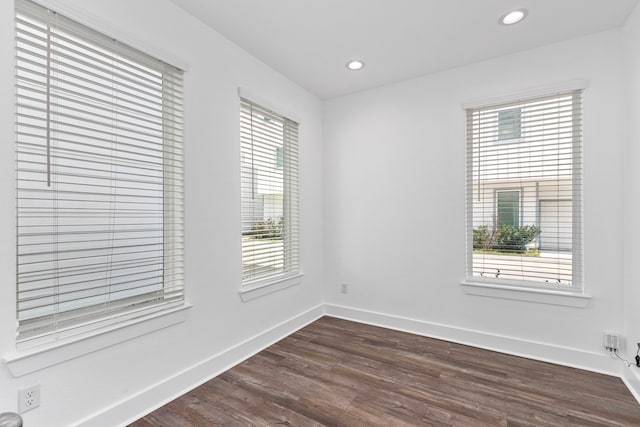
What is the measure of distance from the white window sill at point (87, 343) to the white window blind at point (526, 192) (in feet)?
8.62

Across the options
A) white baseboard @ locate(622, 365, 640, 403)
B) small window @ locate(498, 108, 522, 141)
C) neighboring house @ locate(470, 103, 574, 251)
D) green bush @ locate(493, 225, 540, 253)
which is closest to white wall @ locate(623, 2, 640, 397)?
white baseboard @ locate(622, 365, 640, 403)

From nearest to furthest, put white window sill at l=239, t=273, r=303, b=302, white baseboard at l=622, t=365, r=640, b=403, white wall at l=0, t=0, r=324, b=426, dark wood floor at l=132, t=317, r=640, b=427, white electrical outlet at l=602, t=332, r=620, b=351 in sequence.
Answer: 1. white wall at l=0, t=0, r=324, b=426
2. dark wood floor at l=132, t=317, r=640, b=427
3. white baseboard at l=622, t=365, r=640, b=403
4. white electrical outlet at l=602, t=332, r=620, b=351
5. white window sill at l=239, t=273, r=303, b=302

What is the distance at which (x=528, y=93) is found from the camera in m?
2.67

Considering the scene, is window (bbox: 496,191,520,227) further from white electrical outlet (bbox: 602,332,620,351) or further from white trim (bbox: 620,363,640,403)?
white trim (bbox: 620,363,640,403)

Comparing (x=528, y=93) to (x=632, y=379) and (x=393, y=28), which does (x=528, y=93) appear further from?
(x=632, y=379)

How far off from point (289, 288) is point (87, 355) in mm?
1863

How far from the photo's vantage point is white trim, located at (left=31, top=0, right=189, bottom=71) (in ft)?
5.17

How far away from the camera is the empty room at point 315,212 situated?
1.61m

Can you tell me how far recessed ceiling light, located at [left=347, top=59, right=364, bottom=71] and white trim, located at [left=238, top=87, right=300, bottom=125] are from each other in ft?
2.45

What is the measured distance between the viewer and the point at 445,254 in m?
3.07

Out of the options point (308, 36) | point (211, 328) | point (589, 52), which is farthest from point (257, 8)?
point (589, 52)

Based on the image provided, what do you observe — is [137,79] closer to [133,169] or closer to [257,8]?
[133,169]

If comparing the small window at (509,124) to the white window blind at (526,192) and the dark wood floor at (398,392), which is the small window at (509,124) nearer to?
the white window blind at (526,192)

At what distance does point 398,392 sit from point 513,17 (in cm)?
281
